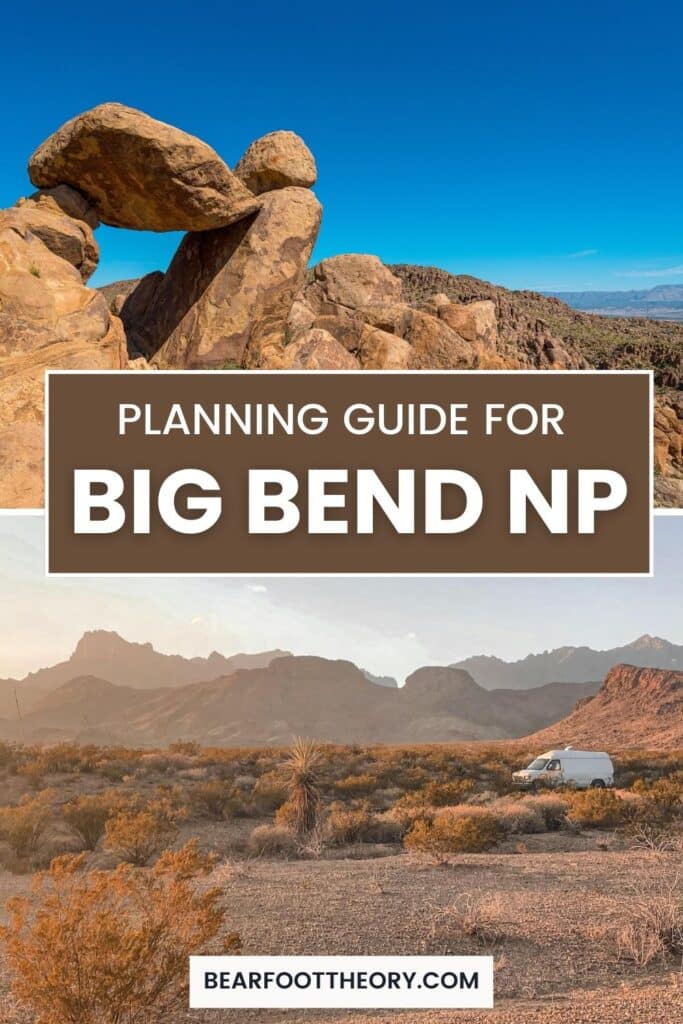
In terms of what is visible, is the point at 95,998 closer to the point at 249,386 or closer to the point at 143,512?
the point at 143,512

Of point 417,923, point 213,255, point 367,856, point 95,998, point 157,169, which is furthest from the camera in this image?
point 213,255

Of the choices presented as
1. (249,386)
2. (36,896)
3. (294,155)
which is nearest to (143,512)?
(249,386)

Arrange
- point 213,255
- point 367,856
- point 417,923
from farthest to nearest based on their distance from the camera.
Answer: point 213,255, point 367,856, point 417,923

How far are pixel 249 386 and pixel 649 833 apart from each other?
5329mm

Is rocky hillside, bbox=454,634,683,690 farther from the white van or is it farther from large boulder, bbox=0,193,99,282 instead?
large boulder, bbox=0,193,99,282

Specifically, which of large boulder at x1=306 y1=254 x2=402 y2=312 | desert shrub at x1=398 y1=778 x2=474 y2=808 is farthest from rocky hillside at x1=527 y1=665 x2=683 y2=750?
large boulder at x1=306 y1=254 x2=402 y2=312

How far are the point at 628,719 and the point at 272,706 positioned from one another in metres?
3.43

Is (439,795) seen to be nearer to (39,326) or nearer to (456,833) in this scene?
(456,833)

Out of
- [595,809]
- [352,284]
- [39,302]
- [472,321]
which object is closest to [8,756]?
[595,809]

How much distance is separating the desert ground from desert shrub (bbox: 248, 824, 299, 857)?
0.01 metres

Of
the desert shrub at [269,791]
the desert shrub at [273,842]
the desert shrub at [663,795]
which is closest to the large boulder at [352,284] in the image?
the desert shrub at [663,795]

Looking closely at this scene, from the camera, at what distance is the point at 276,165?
19.9 m

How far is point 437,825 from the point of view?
848 centimetres

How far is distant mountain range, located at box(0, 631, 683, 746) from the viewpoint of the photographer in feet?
28.3
